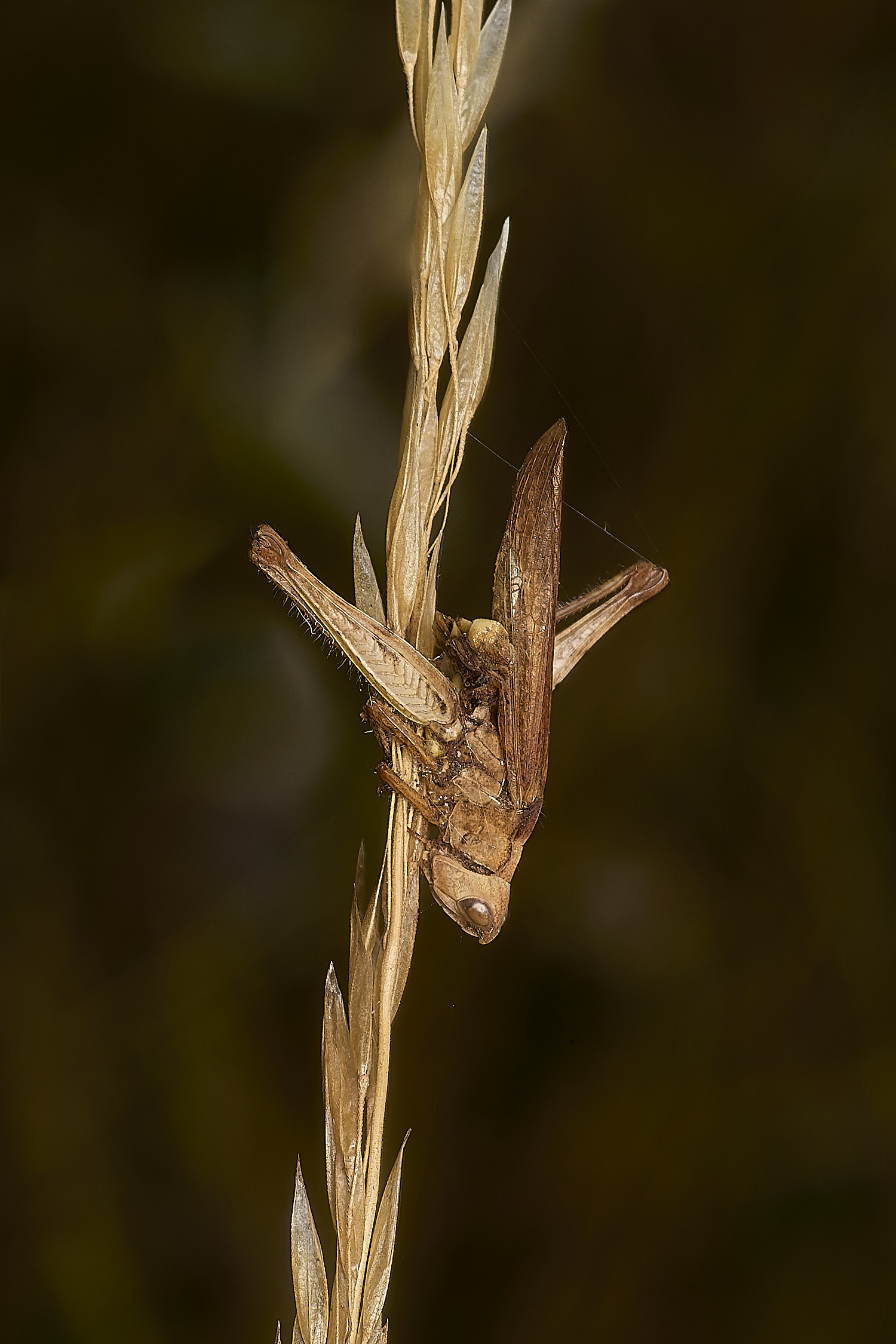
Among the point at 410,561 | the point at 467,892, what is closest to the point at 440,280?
the point at 410,561

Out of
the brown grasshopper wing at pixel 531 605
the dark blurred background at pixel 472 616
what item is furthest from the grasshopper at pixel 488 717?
the dark blurred background at pixel 472 616

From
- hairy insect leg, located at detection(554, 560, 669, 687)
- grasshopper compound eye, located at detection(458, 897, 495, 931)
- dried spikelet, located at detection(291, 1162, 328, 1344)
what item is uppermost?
hairy insect leg, located at detection(554, 560, 669, 687)

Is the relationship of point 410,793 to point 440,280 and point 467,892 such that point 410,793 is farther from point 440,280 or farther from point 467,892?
point 440,280

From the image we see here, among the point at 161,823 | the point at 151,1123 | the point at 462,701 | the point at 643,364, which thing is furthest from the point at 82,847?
the point at 643,364

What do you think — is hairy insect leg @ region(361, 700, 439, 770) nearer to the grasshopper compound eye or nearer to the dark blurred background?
the grasshopper compound eye

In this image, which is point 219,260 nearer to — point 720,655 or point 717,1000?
point 720,655

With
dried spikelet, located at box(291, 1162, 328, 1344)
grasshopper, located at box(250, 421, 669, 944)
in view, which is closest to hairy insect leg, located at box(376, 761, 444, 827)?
grasshopper, located at box(250, 421, 669, 944)
